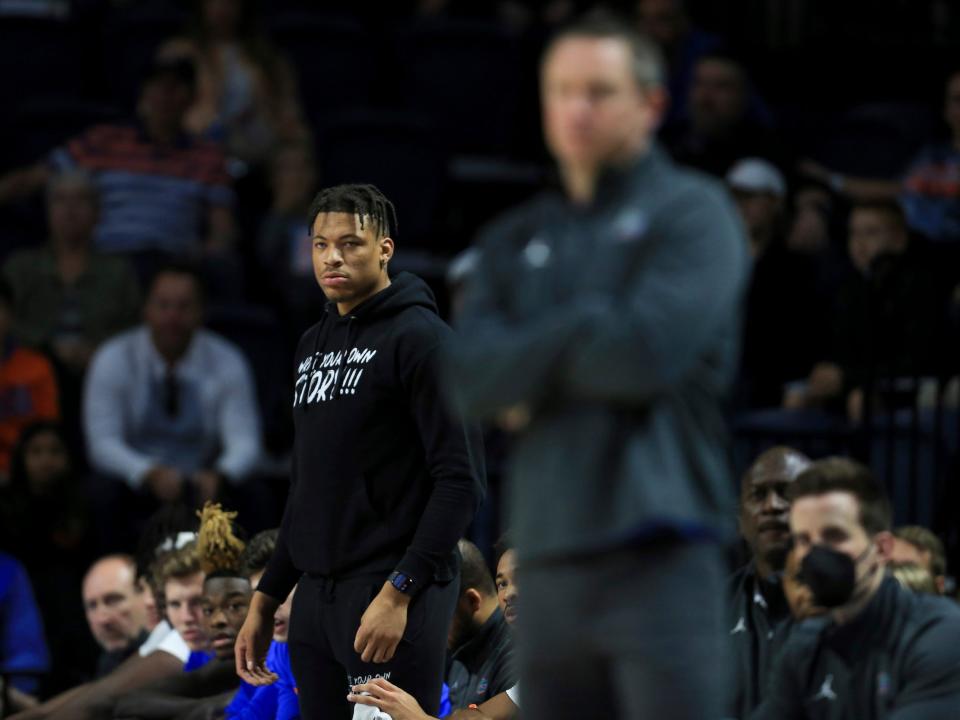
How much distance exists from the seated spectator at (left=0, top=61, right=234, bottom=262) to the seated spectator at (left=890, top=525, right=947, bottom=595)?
13.7ft

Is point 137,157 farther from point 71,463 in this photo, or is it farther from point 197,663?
point 197,663

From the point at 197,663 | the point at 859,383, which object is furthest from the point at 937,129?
the point at 197,663

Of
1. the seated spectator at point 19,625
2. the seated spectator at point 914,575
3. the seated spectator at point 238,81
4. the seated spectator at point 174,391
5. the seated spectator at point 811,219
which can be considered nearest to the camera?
the seated spectator at point 914,575

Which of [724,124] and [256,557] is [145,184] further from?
[256,557]

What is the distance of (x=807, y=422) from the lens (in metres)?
7.24

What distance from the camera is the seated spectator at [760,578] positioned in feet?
16.3

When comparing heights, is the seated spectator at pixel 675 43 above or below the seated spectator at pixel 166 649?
above

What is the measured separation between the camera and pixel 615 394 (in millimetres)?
2535

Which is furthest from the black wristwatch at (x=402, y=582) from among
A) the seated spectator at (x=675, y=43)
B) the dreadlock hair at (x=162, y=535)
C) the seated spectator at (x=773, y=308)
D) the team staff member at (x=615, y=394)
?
the seated spectator at (x=675, y=43)

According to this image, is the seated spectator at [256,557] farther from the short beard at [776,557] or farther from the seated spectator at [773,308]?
the seated spectator at [773,308]

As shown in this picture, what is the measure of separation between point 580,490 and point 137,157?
22.2 feet

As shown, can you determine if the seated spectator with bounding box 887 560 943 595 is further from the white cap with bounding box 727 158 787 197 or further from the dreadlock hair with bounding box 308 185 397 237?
the white cap with bounding box 727 158 787 197

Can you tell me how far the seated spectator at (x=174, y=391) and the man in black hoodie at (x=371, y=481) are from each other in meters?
4.06

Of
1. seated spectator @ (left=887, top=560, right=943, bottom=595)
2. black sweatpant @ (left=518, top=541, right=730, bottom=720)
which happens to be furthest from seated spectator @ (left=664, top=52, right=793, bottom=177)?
black sweatpant @ (left=518, top=541, right=730, bottom=720)
